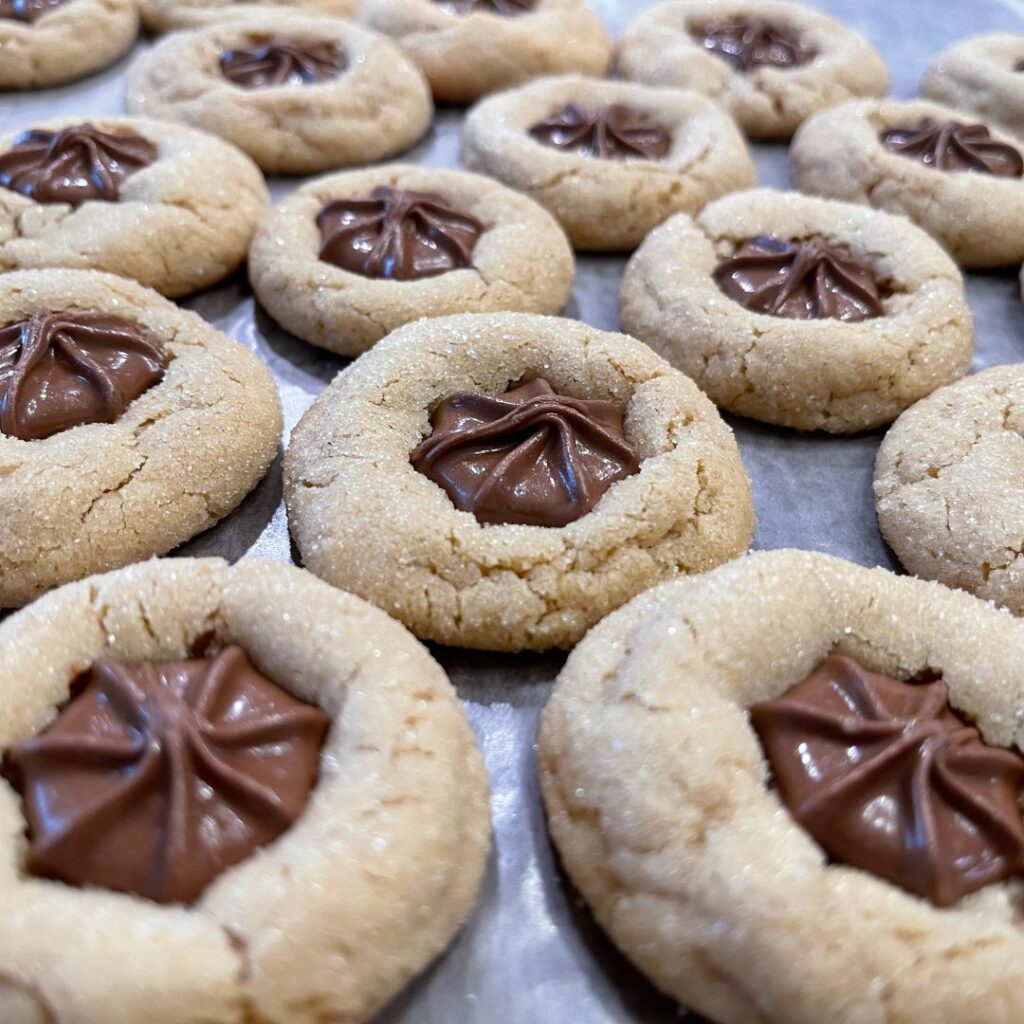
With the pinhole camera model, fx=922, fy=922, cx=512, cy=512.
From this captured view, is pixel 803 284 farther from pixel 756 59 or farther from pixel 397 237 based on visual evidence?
pixel 756 59

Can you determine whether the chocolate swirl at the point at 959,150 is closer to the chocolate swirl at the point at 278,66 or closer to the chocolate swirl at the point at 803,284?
the chocolate swirl at the point at 803,284

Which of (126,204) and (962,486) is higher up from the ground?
(126,204)

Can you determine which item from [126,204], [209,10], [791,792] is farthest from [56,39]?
[791,792]

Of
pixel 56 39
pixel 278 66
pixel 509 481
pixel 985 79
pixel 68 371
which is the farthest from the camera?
pixel 985 79

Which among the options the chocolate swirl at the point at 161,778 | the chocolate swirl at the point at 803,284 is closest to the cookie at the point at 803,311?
the chocolate swirl at the point at 803,284

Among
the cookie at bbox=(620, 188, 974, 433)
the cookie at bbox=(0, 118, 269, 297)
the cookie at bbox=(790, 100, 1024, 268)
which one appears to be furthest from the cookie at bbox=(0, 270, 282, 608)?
the cookie at bbox=(790, 100, 1024, 268)

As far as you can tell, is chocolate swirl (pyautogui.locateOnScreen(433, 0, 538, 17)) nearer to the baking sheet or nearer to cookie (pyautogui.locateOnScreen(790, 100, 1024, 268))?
the baking sheet
